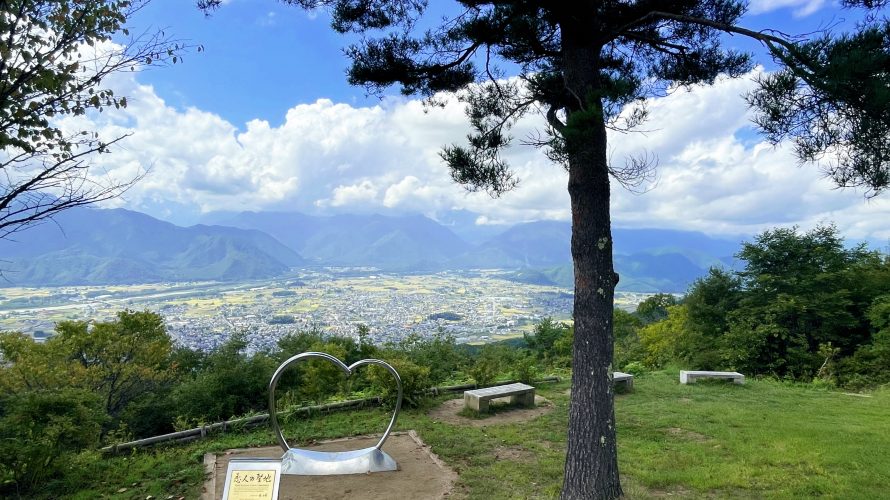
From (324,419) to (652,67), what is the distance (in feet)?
17.8

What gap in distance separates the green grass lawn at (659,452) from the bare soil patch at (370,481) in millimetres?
141

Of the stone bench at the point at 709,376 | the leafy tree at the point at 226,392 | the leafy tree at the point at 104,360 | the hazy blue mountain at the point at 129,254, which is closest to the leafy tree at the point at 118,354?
the leafy tree at the point at 104,360

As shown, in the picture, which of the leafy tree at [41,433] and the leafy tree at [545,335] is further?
the leafy tree at [545,335]

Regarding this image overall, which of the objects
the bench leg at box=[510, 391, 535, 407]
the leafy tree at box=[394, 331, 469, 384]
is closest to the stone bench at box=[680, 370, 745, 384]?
the bench leg at box=[510, 391, 535, 407]

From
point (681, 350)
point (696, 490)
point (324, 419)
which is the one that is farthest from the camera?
point (681, 350)

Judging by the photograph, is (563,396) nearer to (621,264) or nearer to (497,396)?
(497,396)

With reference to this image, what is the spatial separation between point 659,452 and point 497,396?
229cm

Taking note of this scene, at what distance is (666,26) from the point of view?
409 centimetres

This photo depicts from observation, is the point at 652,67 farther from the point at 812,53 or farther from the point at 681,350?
the point at 681,350

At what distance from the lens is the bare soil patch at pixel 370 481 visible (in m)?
3.87


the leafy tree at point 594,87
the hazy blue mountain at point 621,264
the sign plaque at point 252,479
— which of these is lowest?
the sign plaque at point 252,479

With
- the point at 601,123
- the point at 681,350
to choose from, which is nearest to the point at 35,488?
the point at 601,123

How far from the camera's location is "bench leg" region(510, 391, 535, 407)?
6895mm

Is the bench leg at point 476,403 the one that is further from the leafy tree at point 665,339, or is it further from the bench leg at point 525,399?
the leafy tree at point 665,339
